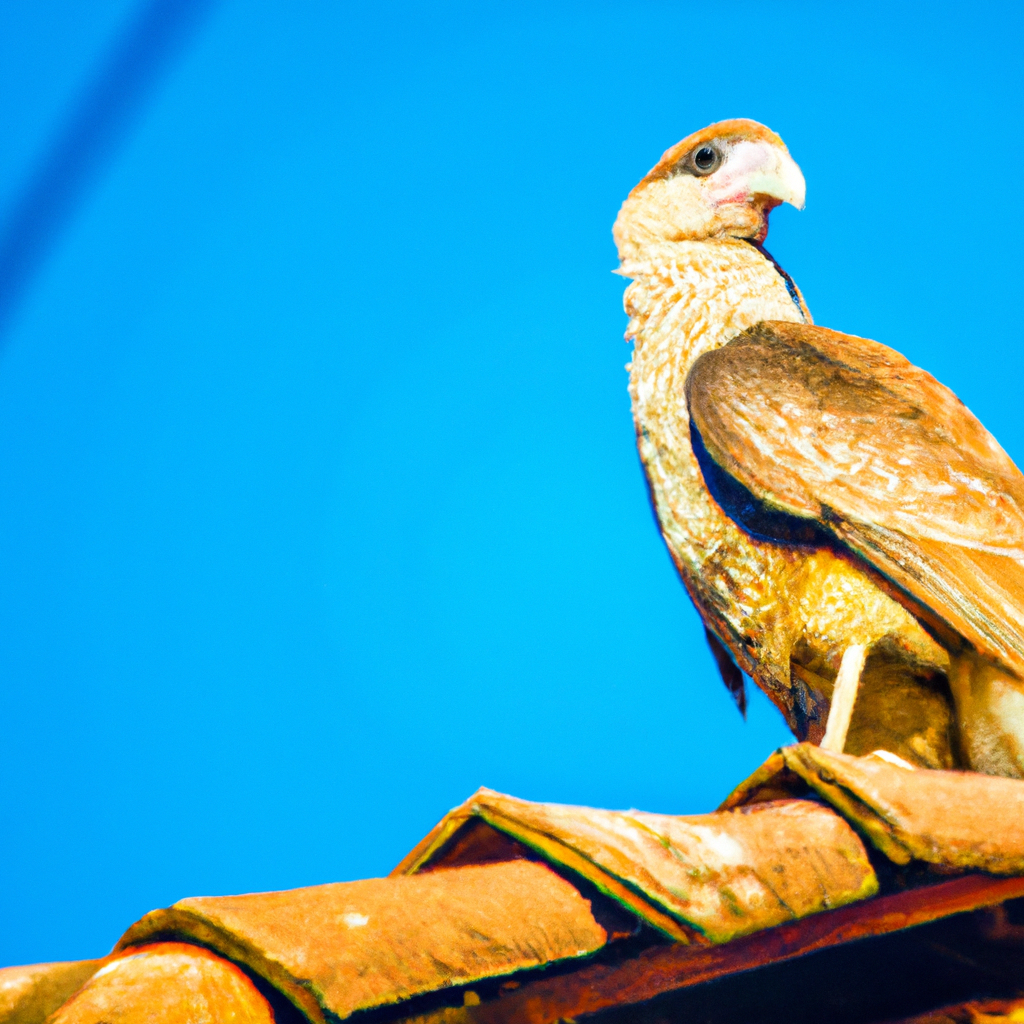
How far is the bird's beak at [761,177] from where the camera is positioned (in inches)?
110

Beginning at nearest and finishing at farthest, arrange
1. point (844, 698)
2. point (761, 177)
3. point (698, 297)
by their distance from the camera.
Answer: point (844, 698) < point (698, 297) < point (761, 177)

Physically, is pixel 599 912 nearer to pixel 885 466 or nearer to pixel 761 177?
pixel 885 466

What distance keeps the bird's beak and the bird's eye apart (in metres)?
0.05

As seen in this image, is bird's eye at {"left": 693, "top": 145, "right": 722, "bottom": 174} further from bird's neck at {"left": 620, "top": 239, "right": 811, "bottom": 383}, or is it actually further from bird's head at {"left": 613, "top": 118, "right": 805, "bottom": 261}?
bird's neck at {"left": 620, "top": 239, "right": 811, "bottom": 383}

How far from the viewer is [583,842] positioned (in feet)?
3.67

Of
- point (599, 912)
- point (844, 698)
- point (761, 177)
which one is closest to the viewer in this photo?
point (599, 912)

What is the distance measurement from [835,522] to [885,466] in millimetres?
156

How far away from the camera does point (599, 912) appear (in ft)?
3.67

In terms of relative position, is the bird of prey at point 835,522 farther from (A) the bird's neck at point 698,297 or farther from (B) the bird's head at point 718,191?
(B) the bird's head at point 718,191

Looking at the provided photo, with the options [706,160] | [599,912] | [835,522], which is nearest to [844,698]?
[835,522]

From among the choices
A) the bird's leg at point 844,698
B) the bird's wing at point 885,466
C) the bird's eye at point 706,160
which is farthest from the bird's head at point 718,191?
the bird's leg at point 844,698

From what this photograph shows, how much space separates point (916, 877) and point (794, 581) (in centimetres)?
99

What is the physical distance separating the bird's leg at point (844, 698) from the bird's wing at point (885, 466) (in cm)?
16

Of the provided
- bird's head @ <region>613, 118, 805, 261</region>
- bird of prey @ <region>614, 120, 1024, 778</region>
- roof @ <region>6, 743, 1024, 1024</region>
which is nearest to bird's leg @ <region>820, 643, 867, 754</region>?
bird of prey @ <region>614, 120, 1024, 778</region>
